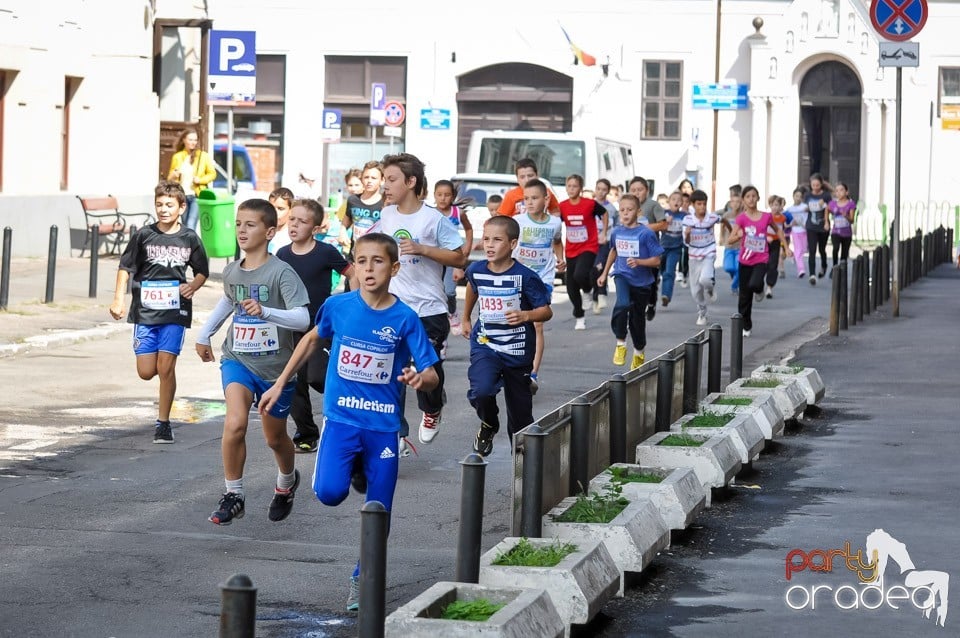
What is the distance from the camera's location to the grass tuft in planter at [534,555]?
6.79m

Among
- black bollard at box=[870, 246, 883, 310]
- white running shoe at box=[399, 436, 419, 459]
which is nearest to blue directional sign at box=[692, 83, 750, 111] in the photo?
black bollard at box=[870, 246, 883, 310]

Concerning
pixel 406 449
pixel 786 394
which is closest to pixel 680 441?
pixel 406 449

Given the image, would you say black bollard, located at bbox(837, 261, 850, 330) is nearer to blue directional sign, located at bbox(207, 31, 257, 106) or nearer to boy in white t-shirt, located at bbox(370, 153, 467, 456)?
boy in white t-shirt, located at bbox(370, 153, 467, 456)

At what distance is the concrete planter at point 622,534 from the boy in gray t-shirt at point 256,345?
62.7 inches

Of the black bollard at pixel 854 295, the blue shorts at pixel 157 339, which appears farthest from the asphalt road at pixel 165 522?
the black bollard at pixel 854 295

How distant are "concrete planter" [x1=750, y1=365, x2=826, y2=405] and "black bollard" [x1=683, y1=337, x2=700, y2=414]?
6.10 feet

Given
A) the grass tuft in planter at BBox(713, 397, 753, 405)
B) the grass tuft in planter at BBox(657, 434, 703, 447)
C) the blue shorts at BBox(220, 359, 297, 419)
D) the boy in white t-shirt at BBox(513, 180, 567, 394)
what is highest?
the boy in white t-shirt at BBox(513, 180, 567, 394)

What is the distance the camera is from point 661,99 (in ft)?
175

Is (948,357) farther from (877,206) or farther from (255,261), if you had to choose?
(877,206)

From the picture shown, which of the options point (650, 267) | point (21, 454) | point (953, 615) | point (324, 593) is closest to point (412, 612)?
point (324, 593)

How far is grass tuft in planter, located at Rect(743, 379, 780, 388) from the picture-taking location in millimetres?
12547

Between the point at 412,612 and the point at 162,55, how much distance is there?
3232 cm

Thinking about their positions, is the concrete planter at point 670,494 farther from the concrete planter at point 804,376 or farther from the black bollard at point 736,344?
the black bollard at point 736,344

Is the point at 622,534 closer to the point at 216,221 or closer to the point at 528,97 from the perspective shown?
the point at 216,221
